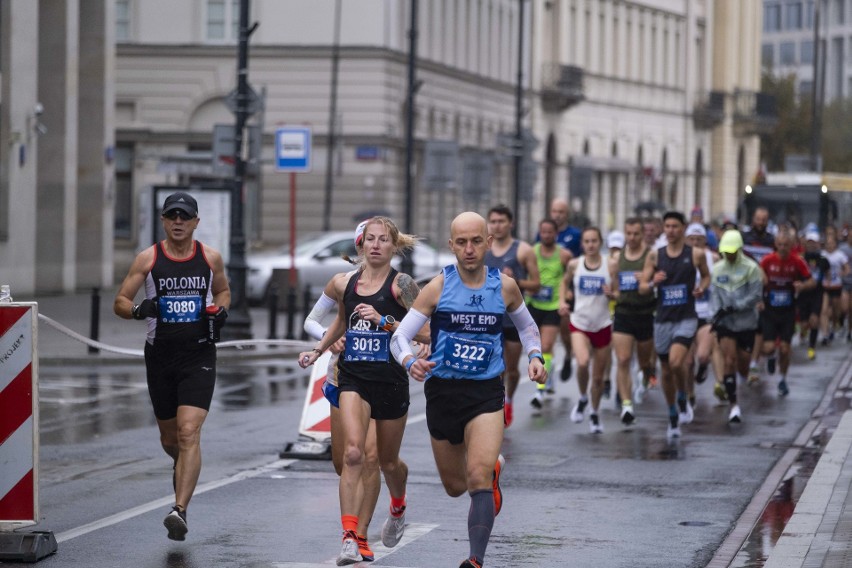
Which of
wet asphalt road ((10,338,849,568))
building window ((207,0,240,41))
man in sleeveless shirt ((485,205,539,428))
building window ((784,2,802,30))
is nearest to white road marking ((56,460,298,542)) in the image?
wet asphalt road ((10,338,849,568))

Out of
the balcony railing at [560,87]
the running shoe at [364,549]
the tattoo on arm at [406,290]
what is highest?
the balcony railing at [560,87]

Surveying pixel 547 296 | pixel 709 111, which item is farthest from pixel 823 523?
pixel 709 111

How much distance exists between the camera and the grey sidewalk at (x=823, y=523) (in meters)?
9.47

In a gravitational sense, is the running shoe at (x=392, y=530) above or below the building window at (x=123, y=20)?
below

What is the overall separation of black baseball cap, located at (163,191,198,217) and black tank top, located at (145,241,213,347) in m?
0.27

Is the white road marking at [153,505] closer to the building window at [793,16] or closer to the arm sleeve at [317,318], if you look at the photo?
the arm sleeve at [317,318]

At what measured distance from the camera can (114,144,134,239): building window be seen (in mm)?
48219

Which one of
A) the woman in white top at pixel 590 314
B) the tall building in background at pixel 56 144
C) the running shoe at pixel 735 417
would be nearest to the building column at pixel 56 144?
the tall building in background at pixel 56 144

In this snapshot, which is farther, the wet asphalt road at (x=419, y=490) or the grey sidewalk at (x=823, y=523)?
the wet asphalt road at (x=419, y=490)

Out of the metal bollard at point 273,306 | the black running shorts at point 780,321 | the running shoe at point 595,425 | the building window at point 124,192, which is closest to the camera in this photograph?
the running shoe at point 595,425

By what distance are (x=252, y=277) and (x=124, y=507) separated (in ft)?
83.8

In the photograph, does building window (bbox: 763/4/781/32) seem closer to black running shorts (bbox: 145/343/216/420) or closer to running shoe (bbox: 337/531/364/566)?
black running shorts (bbox: 145/343/216/420)

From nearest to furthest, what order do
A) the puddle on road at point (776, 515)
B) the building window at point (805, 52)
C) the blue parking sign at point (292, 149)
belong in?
the puddle on road at point (776, 515), the blue parking sign at point (292, 149), the building window at point (805, 52)

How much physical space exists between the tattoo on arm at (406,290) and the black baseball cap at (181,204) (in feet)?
4.35
